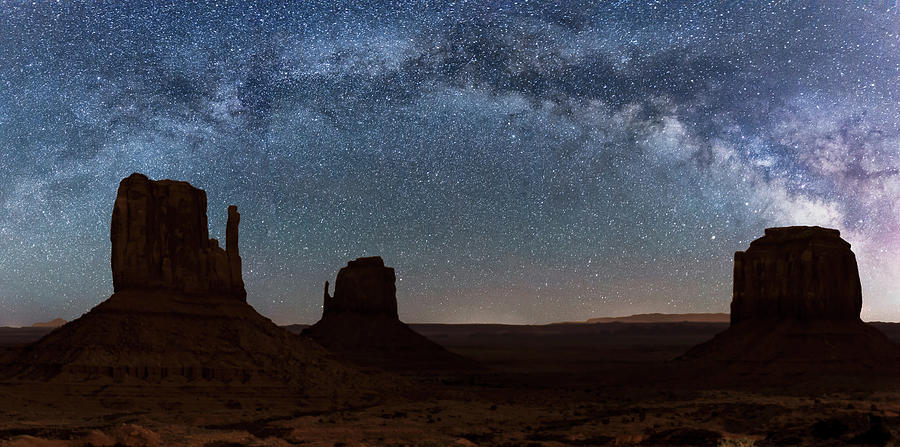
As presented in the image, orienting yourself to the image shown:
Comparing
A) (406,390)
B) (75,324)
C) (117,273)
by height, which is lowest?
(406,390)

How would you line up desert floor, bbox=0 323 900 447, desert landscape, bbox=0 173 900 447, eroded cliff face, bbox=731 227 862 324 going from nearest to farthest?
desert floor, bbox=0 323 900 447 < desert landscape, bbox=0 173 900 447 < eroded cliff face, bbox=731 227 862 324

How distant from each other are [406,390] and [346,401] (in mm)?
7897

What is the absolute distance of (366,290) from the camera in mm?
95375

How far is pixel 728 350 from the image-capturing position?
211 feet

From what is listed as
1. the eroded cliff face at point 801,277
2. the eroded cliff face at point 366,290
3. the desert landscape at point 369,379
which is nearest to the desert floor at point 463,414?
the desert landscape at point 369,379

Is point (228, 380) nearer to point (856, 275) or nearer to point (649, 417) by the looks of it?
point (649, 417)

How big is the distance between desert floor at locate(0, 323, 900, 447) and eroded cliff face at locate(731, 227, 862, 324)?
9113 mm

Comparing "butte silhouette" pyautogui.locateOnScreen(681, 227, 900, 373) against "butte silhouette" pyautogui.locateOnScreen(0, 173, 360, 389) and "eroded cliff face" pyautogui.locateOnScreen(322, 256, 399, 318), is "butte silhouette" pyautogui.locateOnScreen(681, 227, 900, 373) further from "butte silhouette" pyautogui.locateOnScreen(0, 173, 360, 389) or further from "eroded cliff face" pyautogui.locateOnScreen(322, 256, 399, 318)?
"eroded cliff face" pyautogui.locateOnScreen(322, 256, 399, 318)

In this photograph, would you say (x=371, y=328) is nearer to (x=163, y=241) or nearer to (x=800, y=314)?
(x=163, y=241)

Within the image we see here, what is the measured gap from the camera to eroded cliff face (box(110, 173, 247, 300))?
49188 millimetres

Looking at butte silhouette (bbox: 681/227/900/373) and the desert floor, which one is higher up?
butte silhouette (bbox: 681/227/900/373)

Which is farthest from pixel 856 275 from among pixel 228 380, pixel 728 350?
pixel 228 380

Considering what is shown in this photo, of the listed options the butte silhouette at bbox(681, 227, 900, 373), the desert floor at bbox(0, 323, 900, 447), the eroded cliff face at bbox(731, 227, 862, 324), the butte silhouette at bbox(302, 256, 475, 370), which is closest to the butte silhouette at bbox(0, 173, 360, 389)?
the desert floor at bbox(0, 323, 900, 447)

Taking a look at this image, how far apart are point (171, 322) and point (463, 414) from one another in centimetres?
1975
